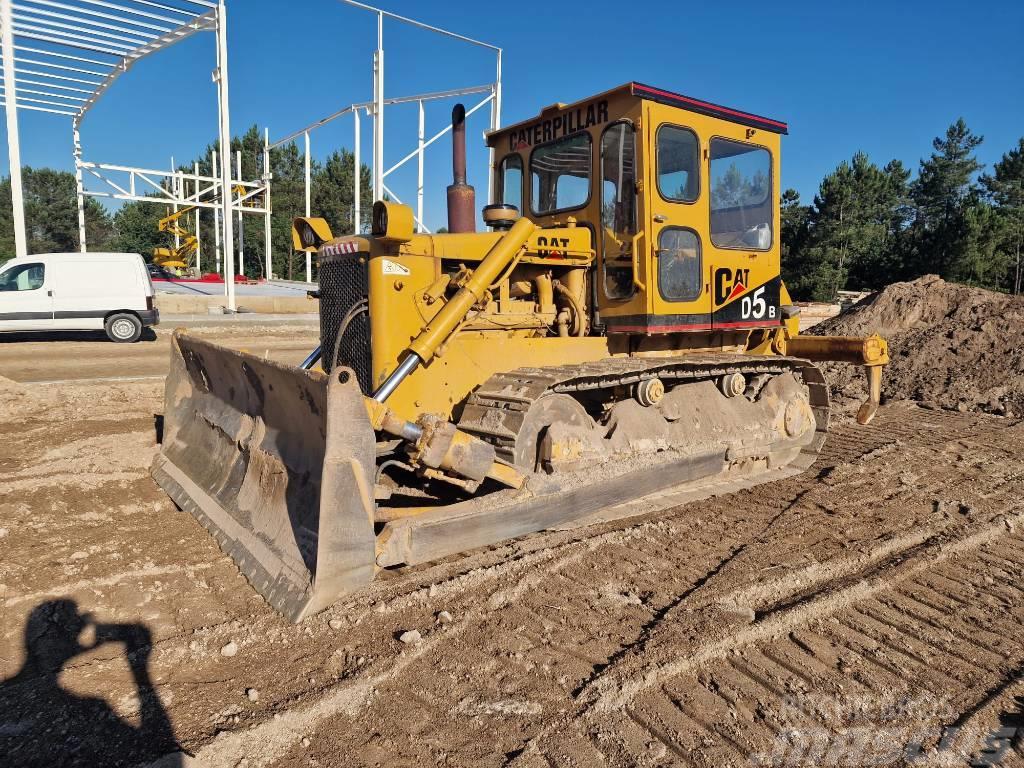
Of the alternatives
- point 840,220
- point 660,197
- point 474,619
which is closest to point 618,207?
point 660,197

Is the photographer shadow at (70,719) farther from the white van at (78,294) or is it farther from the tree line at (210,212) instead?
the tree line at (210,212)

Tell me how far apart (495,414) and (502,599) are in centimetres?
120

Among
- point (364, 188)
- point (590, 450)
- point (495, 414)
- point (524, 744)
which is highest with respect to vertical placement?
point (364, 188)

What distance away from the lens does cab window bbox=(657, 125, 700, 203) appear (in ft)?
17.2

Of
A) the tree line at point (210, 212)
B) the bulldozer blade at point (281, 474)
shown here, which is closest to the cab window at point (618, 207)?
the bulldozer blade at point (281, 474)

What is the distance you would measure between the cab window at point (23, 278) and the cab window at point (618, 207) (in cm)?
1234

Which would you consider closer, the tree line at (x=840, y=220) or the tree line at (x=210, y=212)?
the tree line at (x=840, y=220)

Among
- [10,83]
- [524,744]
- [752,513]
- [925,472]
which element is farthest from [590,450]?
[10,83]

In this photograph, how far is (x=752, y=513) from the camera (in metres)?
5.11

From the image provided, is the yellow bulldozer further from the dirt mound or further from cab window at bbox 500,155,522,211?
the dirt mound

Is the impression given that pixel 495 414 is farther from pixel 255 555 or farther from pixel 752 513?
pixel 752 513

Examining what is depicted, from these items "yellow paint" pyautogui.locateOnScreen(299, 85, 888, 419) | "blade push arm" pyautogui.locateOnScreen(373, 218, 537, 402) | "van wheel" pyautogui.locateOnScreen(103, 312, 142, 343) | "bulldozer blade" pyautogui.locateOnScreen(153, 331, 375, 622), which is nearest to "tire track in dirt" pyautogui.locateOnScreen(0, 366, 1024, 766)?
"bulldozer blade" pyautogui.locateOnScreen(153, 331, 375, 622)

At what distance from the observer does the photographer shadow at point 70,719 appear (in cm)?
233

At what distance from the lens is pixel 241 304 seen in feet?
70.5
